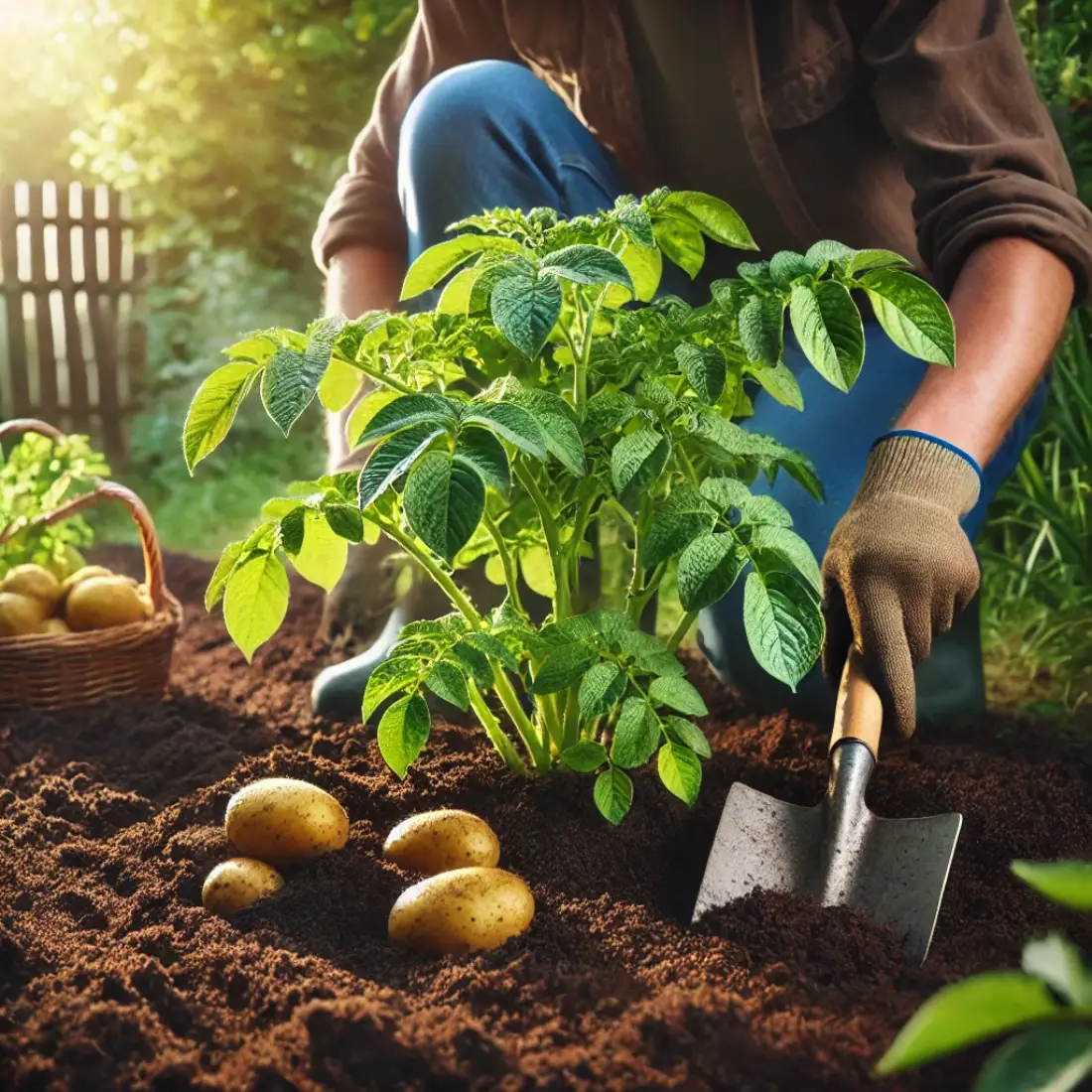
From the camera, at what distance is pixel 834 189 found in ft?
6.70

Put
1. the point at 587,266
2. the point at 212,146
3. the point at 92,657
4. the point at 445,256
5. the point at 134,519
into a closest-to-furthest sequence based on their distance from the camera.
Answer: the point at 587,266 → the point at 445,256 → the point at 92,657 → the point at 134,519 → the point at 212,146

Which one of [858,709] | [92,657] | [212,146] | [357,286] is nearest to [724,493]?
[858,709]

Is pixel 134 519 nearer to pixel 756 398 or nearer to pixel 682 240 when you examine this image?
pixel 756 398

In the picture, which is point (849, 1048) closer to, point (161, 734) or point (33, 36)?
point (161, 734)

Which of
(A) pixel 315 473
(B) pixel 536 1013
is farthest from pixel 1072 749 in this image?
(A) pixel 315 473

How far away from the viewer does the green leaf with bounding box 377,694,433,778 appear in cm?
133

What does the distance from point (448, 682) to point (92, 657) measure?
116 cm

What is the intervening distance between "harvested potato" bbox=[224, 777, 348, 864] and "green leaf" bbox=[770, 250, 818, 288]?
0.82 m

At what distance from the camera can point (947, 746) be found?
187cm

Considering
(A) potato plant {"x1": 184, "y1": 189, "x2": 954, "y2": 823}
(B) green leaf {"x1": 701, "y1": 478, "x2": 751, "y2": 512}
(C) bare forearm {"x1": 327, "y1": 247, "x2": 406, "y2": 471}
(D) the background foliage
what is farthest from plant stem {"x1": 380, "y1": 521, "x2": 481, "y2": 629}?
(D) the background foliage

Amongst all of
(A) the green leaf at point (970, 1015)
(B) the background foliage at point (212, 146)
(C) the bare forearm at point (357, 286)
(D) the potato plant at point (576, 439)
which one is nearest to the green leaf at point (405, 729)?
(D) the potato plant at point (576, 439)

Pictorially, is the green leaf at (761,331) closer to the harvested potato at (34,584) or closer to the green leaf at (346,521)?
the green leaf at (346,521)

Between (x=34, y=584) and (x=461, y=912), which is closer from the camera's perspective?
(x=461, y=912)

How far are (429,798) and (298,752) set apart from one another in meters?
0.28
